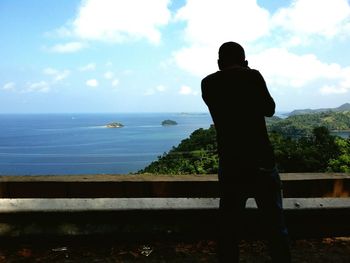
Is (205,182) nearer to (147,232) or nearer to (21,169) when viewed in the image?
(147,232)

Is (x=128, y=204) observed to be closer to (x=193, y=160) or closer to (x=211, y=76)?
(x=211, y=76)

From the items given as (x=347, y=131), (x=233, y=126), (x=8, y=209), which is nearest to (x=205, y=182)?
(x=233, y=126)

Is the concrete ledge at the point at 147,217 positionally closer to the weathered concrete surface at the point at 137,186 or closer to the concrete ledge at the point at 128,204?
the concrete ledge at the point at 128,204

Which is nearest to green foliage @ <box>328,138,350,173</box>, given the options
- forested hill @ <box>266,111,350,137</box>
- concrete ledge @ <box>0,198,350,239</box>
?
concrete ledge @ <box>0,198,350,239</box>

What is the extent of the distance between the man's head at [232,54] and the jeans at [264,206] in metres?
0.81

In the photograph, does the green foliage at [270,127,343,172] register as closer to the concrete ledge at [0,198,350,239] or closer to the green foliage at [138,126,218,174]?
the green foliage at [138,126,218,174]

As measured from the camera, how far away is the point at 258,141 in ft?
8.76

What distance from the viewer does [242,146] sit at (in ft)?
8.75

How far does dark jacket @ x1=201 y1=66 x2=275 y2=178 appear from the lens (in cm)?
267

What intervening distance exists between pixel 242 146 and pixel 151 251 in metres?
1.56

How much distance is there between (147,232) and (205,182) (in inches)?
31.0

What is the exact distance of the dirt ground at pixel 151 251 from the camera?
136 inches

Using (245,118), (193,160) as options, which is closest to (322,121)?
(193,160)

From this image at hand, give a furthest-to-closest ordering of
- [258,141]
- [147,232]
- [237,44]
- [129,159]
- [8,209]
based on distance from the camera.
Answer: [129,159] → [147,232] → [8,209] → [237,44] → [258,141]
